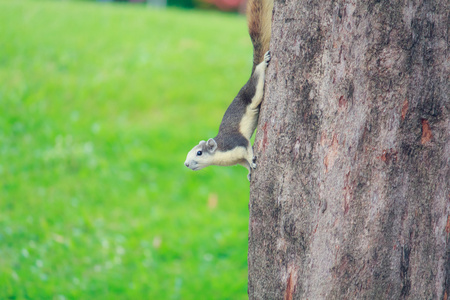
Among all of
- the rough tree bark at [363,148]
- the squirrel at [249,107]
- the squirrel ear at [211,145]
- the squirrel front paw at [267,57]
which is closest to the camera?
the rough tree bark at [363,148]

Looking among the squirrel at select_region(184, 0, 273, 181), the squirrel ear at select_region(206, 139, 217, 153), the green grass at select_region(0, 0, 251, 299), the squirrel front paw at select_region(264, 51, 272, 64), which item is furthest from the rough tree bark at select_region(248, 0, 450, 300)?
the green grass at select_region(0, 0, 251, 299)

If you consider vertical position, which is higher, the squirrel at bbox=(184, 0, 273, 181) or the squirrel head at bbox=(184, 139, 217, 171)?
the squirrel at bbox=(184, 0, 273, 181)

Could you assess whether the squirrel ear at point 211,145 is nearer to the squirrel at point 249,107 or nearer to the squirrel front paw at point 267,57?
the squirrel at point 249,107

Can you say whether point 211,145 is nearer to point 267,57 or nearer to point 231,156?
point 231,156

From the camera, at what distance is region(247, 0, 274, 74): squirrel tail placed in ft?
8.45

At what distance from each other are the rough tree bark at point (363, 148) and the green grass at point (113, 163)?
2.44 m

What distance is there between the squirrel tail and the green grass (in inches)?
103

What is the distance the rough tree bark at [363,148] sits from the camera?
6.71ft

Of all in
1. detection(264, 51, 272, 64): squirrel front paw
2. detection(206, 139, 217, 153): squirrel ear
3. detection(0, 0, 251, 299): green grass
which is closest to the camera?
detection(264, 51, 272, 64): squirrel front paw

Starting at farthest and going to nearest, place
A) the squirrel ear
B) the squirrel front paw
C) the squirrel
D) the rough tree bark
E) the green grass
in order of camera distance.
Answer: the green grass < the squirrel ear < the squirrel < the squirrel front paw < the rough tree bark

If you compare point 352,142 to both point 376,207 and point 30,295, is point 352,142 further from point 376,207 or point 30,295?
point 30,295

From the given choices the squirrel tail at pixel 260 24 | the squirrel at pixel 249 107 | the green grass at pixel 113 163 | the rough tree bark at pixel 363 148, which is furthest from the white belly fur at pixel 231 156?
the green grass at pixel 113 163

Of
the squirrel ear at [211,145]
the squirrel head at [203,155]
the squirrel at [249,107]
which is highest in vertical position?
the squirrel at [249,107]

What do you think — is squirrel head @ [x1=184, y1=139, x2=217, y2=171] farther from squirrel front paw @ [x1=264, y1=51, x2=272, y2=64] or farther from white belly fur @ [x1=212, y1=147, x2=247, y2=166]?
squirrel front paw @ [x1=264, y1=51, x2=272, y2=64]
